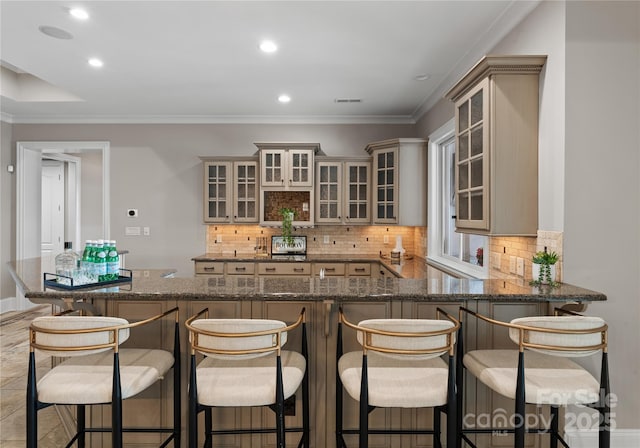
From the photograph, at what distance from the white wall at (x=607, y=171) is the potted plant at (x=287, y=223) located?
3.41m

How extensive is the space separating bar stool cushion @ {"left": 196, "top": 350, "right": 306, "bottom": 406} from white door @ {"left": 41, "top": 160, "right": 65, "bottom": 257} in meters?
6.65

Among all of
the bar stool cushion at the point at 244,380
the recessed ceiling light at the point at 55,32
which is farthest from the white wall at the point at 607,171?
the recessed ceiling light at the point at 55,32

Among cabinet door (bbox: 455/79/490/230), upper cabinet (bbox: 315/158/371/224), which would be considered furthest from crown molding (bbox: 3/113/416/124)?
cabinet door (bbox: 455/79/490/230)

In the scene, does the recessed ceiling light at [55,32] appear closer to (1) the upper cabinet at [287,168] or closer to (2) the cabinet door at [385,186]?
(1) the upper cabinet at [287,168]

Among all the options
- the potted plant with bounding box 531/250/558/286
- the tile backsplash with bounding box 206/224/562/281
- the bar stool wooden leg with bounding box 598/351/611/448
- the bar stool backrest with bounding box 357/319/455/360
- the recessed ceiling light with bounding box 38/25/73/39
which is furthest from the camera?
the tile backsplash with bounding box 206/224/562/281

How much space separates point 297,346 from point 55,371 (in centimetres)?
118

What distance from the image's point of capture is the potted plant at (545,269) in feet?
7.29

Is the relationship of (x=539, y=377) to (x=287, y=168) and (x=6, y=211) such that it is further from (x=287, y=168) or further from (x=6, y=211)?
(x=6, y=211)

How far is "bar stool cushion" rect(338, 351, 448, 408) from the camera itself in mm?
1644

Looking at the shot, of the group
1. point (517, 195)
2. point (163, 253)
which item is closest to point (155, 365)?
point (517, 195)

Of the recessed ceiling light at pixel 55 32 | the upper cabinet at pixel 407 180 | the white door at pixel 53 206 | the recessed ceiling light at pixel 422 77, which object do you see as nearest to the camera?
the recessed ceiling light at pixel 55 32

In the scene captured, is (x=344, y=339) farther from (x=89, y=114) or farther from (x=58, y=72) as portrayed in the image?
(x=89, y=114)

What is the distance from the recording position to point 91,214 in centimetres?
735

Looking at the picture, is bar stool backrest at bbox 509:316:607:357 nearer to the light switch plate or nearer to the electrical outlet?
the electrical outlet
